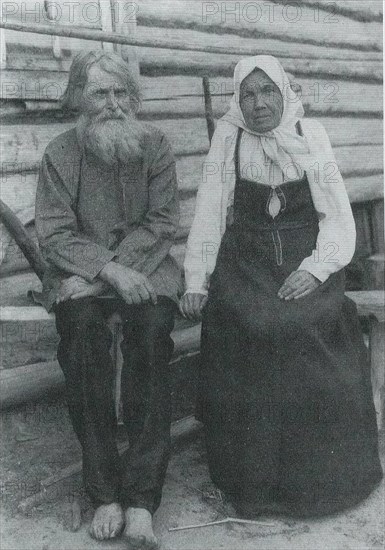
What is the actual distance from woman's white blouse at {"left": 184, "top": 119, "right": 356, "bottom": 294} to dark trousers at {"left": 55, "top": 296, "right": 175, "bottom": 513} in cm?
42

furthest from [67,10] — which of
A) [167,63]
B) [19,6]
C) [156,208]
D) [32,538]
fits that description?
[32,538]

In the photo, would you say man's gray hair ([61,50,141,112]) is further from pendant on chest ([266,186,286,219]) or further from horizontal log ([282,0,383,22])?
horizontal log ([282,0,383,22])

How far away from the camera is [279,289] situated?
287 centimetres

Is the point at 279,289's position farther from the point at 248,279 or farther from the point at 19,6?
the point at 19,6

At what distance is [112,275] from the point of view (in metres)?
2.86

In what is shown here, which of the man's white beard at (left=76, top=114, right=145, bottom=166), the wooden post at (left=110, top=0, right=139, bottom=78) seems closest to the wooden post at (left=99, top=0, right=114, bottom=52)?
the wooden post at (left=110, top=0, right=139, bottom=78)

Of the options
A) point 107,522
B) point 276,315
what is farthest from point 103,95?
point 107,522

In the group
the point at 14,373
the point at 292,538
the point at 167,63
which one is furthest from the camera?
the point at 167,63

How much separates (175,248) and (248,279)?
1397 millimetres

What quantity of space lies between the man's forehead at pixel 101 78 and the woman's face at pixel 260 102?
562 mm

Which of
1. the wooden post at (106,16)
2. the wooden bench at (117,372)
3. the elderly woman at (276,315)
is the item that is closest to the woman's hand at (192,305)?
the elderly woman at (276,315)

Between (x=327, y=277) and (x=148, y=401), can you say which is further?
(x=327, y=277)

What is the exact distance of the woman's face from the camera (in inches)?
117

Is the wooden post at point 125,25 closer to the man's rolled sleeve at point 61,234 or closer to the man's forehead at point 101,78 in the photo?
the man's forehead at point 101,78
